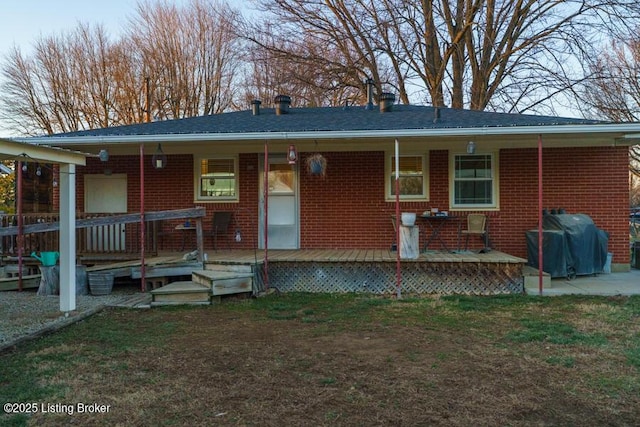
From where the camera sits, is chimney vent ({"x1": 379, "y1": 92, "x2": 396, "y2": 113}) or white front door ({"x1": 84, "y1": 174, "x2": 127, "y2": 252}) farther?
chimney vent ({"x1": 379, "y1": 92, "x2": 396, "y2": 113})

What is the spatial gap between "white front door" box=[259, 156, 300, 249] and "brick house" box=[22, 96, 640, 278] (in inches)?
0.8

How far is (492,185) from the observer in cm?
922

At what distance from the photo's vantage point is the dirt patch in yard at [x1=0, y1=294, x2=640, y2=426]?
3.10m

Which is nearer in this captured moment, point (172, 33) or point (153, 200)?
point (153, 200)

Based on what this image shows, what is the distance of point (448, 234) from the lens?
30.6 ft

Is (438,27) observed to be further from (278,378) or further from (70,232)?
(278,378)

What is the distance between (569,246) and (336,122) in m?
4.55

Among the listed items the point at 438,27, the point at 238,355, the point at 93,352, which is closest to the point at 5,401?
the point at 93,352

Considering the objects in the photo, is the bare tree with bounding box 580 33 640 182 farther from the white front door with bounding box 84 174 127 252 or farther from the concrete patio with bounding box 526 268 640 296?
the white front door with bounding box 84 174 127 252

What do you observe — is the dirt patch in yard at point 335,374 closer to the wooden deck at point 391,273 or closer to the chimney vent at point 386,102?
the wooden deck at point 391,273

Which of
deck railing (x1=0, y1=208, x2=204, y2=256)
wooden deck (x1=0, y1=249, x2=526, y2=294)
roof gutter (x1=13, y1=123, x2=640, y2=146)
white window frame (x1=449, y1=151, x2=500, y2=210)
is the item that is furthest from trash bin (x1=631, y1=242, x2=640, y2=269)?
deck railing (x1=0, y1=208, x2=204, y2=256)

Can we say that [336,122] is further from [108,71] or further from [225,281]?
[108,71]

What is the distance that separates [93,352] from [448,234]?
672cm

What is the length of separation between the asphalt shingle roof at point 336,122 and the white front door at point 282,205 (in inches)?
38.2
